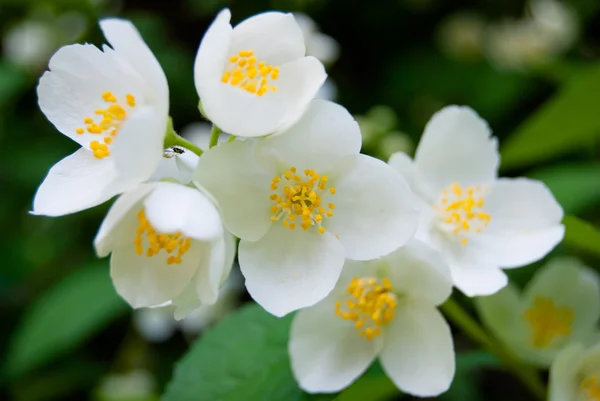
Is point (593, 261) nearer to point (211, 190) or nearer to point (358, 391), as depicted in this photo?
point (358, 391)

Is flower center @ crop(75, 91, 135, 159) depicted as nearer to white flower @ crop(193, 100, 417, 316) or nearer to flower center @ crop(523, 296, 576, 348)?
white flower @ crop(193, 100, 417, 316)

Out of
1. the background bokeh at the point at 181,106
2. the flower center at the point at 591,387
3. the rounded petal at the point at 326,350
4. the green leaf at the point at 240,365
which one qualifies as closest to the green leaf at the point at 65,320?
the background bokeh at the point at 181,106

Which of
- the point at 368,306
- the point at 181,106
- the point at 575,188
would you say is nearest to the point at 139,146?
the point at 368,306

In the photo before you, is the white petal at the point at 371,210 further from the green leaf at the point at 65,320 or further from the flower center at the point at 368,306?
the green leaf at the point at 65,320

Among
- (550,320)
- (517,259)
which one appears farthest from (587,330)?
(517,259)

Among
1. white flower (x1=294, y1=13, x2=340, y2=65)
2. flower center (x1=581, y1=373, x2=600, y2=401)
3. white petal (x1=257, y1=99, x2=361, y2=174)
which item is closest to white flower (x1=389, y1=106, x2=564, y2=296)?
white petal (x1=257, y1=99, x2=361, y2=174)

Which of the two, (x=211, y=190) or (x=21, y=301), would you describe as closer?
(x=211, y=190)
